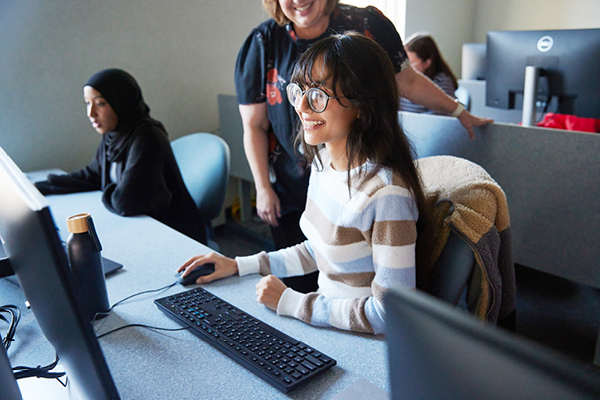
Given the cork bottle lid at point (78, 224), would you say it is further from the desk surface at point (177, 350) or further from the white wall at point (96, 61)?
the white wall at point (96, 61)

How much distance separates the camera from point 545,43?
1885 millimetres

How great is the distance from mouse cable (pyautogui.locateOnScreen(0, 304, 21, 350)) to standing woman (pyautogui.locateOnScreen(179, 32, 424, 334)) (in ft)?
1.56

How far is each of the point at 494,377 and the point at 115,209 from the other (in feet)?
5.20

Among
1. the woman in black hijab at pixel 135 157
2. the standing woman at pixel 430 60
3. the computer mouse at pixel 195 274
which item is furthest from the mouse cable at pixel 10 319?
the standing woman at pixel 430 60

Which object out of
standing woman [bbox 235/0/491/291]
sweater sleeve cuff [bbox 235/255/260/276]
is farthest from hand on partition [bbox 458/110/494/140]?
sweater sleeve cuff [bbox 235/255/260/276]

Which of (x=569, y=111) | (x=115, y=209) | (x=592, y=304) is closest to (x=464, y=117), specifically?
(x=569, y=111)

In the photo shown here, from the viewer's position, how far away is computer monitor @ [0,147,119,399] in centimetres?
47

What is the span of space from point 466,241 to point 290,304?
36 centimetres

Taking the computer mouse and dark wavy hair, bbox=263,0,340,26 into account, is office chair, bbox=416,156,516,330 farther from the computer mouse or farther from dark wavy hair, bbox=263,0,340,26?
dark wavy hair, bbox=263,0,340,26

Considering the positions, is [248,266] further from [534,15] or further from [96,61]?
[534,15]

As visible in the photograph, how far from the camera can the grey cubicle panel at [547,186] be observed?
1.55 m

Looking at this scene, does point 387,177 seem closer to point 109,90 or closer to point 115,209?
point 115,209

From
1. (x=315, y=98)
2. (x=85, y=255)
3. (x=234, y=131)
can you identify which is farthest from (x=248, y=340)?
(x=234, y=131)

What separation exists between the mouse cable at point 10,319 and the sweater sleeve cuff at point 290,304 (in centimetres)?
51
